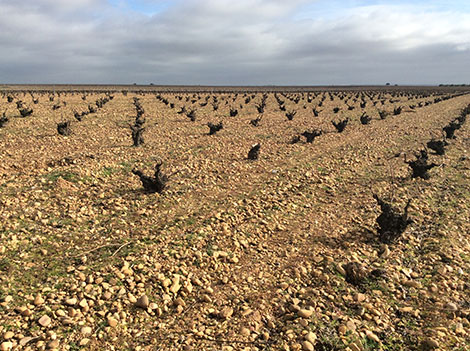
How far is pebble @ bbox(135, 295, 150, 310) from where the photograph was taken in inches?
167

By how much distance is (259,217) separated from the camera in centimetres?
714

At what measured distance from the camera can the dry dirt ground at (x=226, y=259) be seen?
391 centimetres

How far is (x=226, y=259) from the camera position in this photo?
5.54 m

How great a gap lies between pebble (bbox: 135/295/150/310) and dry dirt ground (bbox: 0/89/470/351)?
0.02 metres

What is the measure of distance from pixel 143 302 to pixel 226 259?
169 cm

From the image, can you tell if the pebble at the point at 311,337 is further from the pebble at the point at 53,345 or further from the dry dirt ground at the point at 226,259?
the pebble at the point at 53,345

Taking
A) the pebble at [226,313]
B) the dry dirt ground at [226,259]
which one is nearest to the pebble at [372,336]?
the dry dirt ground at [226,259]

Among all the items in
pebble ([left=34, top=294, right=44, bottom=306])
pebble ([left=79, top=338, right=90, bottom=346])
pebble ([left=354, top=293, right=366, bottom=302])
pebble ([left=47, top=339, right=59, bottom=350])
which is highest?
pebble ([left=34, top=294, right=44, bottom=306])


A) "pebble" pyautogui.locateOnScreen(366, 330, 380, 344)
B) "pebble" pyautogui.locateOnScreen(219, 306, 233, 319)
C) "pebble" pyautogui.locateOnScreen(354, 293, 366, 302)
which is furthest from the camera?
"pebble" pyautogui.locateOnScreen(354, 293, 366, 302)

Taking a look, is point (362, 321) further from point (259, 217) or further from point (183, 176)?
point (183, 176)

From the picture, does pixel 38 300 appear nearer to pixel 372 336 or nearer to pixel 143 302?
A: pixel 143 302

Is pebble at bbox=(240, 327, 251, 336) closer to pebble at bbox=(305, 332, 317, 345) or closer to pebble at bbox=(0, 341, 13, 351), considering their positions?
pebble at bbox=(305, 332, 317, 345)

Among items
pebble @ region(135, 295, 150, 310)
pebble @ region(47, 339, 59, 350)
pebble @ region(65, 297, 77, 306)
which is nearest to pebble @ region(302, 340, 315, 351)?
pebble @ region(135, 295, 150, 310)

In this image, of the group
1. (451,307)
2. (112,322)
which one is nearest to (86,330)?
(112,322)
